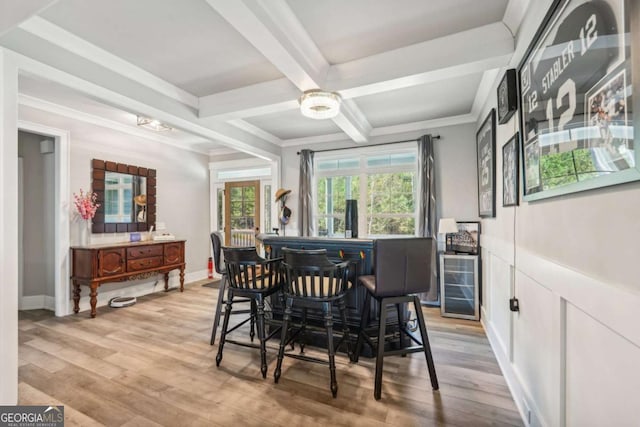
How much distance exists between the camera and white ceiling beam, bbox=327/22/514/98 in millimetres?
2092

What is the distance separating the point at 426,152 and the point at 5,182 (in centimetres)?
433

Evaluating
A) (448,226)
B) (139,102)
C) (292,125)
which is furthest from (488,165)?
(139,102)

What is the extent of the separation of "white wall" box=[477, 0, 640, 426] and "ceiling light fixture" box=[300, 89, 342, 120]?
1427 mm

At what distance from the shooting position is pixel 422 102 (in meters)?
3.50

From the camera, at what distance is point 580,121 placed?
107 cm

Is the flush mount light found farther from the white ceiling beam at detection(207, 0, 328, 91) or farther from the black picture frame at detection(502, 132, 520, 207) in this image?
the black picture frame at detection(502, 132, 520, 207)

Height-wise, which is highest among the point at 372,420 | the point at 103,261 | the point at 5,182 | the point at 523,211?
the point at 5,182

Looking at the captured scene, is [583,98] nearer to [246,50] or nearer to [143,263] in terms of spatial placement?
[246,50]

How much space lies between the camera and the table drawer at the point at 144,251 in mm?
4059

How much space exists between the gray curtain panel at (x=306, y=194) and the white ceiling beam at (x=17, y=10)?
12.1 feet

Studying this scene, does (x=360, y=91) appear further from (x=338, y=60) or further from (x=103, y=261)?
(x=103, y=261)

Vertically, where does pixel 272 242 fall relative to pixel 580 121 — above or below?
below

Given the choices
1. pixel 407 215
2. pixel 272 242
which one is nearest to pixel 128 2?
pixel 272 242

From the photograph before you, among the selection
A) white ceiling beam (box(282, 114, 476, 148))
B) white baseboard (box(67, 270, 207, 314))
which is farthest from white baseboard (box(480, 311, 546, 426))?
white baseboard (box(67, 270, 207, 314))
